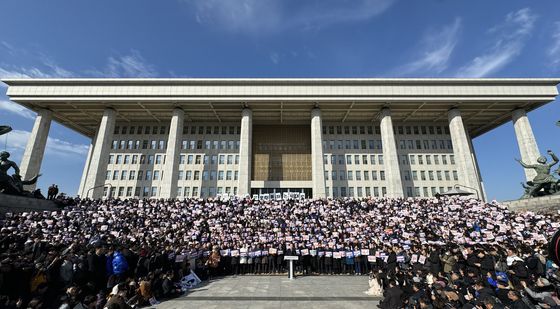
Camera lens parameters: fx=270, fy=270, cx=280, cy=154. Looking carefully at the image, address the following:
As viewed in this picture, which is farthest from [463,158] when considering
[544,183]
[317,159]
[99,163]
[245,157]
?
[99,163]

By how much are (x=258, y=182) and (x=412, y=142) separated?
104 ft

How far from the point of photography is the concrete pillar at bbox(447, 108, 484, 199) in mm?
42875

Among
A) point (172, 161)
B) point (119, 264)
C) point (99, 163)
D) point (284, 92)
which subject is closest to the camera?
point (119, 264)

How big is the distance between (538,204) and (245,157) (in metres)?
36.8

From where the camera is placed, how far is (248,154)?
44.6 metres

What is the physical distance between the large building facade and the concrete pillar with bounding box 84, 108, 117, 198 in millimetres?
198

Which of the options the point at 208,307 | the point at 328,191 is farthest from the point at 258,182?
the point at 208,307

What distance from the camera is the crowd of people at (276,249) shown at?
342 inches

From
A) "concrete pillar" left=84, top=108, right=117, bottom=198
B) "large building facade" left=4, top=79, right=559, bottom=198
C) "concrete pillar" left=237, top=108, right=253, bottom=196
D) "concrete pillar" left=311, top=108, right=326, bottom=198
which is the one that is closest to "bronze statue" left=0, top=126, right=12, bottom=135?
"concrete pillar" left=84, top=108, right=117, bottom=198

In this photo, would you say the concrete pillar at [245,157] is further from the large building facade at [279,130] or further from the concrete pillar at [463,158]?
the concrete pillar at [463,158]

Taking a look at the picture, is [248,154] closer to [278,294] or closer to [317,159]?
[317,159]

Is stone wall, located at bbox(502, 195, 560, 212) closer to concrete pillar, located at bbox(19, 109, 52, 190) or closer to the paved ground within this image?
the paved ground

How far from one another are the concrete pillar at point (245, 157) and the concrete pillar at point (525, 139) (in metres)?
43.3

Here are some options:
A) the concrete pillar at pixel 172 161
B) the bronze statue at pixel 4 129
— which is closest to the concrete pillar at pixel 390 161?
the concrete pillar at pixel 172 161
